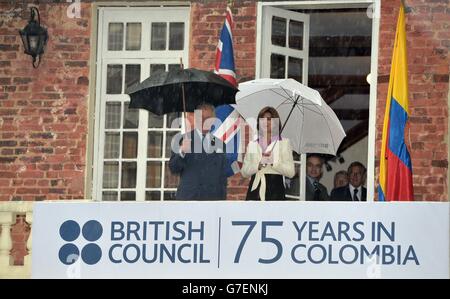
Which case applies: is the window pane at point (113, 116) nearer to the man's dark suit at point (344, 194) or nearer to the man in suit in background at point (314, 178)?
the man in suit in background at point (314, 178)

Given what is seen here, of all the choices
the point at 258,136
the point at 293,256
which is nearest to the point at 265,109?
the point at 258,136

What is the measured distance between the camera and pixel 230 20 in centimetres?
2338

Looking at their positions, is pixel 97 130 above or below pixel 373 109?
below

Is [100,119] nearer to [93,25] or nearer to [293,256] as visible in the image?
[93,25]

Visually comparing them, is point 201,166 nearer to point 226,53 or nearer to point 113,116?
point 226,53

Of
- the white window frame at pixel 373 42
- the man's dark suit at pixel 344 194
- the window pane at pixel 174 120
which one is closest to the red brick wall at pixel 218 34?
the white window frame at pixel 373 42

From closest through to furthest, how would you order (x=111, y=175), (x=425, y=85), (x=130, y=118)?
(x=425, y=85)
(x=111, y=175)
(x=130, y=118)

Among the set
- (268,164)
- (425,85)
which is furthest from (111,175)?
(425,85)

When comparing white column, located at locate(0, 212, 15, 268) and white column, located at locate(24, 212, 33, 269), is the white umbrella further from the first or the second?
white column, located at locate(0, 212, 15, 268)

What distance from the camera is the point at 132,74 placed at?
23.8 meters

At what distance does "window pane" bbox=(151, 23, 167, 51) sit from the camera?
23781 millimetres

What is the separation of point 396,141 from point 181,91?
2.54 meters

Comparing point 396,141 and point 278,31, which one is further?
point 278,31

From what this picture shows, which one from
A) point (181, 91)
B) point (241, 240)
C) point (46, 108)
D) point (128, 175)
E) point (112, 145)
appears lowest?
point (241, 240)
